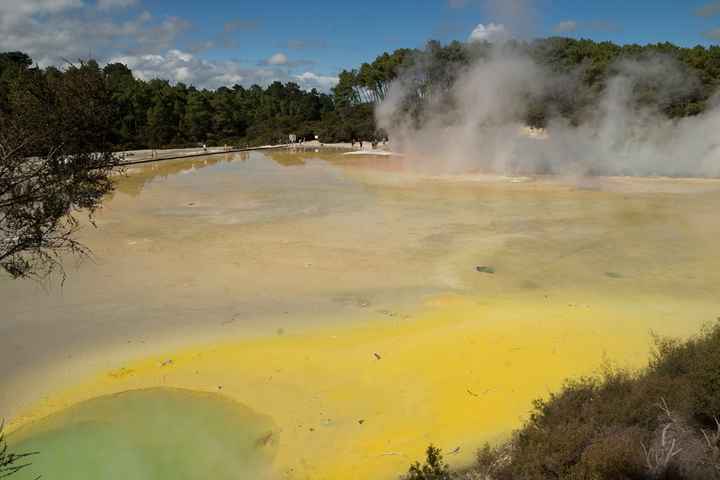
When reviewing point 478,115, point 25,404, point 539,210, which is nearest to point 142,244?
point 25,404

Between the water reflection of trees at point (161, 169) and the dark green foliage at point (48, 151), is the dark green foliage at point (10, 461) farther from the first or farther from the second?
the water reflection of trees at point (161, 169)

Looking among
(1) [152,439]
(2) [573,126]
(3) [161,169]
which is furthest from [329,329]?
(3) [161,169]

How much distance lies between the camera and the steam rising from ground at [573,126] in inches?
799

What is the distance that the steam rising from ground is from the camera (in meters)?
20.3

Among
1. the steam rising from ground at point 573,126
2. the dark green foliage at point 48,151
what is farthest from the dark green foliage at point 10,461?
the steam rising from ground at point 573,126

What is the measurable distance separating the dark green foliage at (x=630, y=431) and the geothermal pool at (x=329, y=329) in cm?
69

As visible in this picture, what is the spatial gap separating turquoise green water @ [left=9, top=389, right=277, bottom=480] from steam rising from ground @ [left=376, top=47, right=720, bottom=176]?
1820 cm

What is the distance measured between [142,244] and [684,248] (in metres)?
10.3

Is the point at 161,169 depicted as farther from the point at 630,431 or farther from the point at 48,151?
the point at 630,431

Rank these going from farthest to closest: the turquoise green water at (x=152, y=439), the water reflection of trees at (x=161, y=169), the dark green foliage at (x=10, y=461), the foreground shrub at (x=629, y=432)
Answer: the water reflection of trees at (x=161, y=169) → the turquoise green water at (x=152, y=439) → the foreground shrub at (x=629, y=432) → the dark green foliage at (x=10, y=461)

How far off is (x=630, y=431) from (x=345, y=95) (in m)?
48.6

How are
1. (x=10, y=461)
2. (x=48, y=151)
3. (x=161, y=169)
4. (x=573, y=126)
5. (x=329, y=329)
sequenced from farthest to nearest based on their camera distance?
(x=161, y=169) < (x=573, y=126) < (x=329, y=329) < (x=48, y=151) < (x=10, y=461)

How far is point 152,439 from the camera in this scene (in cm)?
503

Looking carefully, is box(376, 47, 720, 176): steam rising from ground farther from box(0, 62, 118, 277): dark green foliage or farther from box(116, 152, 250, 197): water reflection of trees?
box(0, 62, 118, 277): dark green foliage
